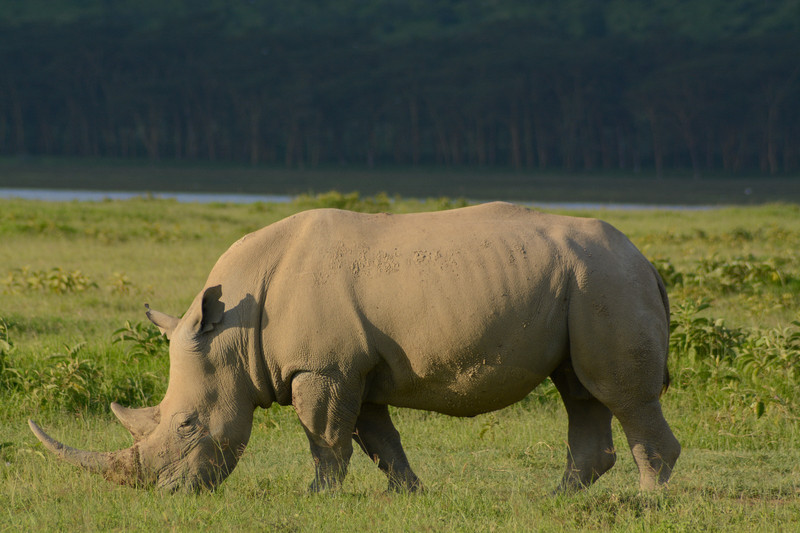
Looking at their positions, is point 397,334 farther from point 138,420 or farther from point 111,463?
point 111,463

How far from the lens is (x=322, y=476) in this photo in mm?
5305

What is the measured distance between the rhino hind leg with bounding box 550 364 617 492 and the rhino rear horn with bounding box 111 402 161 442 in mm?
2096

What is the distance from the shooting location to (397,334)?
5125 mm

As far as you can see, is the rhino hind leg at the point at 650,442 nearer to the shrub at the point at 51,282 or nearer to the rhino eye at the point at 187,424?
the rhino eye at the point at 187,424

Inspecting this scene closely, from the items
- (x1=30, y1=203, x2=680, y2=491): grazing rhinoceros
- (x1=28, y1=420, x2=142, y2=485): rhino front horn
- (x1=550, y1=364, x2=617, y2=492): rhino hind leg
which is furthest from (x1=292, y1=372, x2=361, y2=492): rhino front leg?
(x1=550, y1=364, x2=617, y2=492): rhino hind leg

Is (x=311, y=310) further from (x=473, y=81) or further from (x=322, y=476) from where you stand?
(x=473, y=81)

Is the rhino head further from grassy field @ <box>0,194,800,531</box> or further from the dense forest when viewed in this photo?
the dense forest

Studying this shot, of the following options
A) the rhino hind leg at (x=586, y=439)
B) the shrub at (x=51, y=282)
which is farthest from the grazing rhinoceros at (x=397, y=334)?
the shrub at (x=51, y=282)

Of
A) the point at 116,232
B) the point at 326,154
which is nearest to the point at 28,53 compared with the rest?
the point at 326,154

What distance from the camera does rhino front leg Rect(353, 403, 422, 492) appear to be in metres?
5.56

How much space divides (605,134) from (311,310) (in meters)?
69.3

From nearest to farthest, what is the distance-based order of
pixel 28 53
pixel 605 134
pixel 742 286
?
pixel 742 286, pixel 605 134, pixel 28 53

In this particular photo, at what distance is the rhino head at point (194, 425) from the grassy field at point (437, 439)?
12 centimetres

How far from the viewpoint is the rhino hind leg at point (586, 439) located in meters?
5.56
